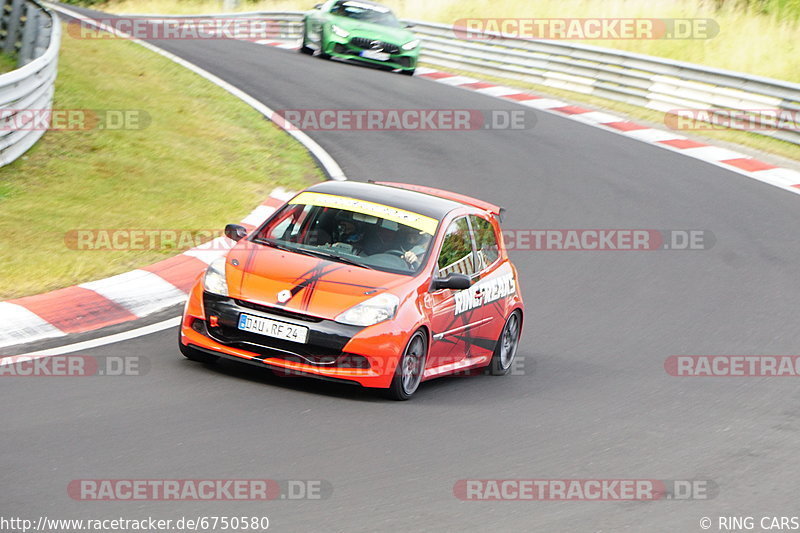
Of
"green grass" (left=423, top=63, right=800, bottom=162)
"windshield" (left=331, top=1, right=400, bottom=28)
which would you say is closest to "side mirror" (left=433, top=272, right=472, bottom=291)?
"green grass" (left=423, top=63, right=800, bottom=162)

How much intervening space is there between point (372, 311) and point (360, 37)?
18613 mm

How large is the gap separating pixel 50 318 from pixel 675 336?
570 centimetres

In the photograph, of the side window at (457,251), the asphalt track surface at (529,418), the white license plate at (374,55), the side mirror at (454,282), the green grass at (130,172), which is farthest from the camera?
the white license plate at (374,55)

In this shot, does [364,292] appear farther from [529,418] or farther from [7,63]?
[7,63]

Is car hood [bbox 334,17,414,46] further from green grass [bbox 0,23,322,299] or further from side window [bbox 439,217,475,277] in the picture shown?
side window [bbox 439,217,475,277]

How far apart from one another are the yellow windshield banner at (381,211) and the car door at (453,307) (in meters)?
0.18

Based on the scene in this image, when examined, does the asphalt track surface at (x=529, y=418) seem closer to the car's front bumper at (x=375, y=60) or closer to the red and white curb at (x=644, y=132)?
the red and white curb at (x=644, y=132)

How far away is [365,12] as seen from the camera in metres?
27.1

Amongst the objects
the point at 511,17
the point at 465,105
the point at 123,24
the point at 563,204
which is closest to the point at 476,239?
the point at 563,204

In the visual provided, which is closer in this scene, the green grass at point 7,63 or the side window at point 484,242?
the side window at point 484,242

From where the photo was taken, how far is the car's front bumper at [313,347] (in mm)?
8055

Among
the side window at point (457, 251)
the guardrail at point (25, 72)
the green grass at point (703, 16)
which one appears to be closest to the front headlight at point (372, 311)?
the side window at point (457, 251)

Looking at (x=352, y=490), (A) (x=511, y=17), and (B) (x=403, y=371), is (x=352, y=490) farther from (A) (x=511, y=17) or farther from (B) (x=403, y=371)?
(A) (x=511, y=17)

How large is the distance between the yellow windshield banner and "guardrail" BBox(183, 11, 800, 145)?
41.8 ft
